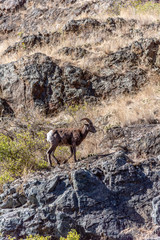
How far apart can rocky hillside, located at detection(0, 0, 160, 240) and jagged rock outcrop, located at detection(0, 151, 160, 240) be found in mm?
18

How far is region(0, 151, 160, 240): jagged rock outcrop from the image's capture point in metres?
5.18

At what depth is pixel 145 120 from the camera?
28.1 feet

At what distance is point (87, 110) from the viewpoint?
34.4ft

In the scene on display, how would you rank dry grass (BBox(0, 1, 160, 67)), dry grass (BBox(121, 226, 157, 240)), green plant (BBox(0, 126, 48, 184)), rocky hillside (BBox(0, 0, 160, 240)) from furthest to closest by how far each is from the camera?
1. dry grass (BBox(0, 1, 160, 67))
2. green plant (BBox(0, 126, 48, 184))
3. rocky hillside (BBox(0, 0, 160, 240))
4. dry grass (BBox(121, 226, 157, 240))

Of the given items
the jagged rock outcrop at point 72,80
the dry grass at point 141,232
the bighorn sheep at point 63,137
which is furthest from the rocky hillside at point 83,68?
the dry grass at point 141,232

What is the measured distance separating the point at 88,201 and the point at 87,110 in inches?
215

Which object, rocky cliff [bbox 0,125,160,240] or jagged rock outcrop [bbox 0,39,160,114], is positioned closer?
rocky cliff [bbox 0,125,160,240]

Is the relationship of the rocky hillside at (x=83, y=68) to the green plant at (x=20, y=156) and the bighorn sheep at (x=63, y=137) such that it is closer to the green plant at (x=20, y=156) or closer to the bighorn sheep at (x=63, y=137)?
the green plant at (x=20, y=156)

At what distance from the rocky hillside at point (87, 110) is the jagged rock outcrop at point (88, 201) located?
0.02 metres

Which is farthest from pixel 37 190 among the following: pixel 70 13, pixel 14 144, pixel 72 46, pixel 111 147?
pixel 70 13

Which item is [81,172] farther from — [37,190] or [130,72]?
[130,72]

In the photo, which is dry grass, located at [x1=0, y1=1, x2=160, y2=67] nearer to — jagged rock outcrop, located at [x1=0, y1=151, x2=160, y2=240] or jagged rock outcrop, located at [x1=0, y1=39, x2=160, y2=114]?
jagged rock outcrop, located at [x1=0, y1=39, x2=160, y2=114]

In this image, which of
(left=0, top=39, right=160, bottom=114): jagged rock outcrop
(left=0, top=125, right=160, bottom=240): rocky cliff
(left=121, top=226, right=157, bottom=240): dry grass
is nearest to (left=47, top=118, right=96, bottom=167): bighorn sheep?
(left=0, top=125, right=160, bottom=240): rocky cliff

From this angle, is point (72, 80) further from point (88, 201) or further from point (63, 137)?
point (88, 201)
